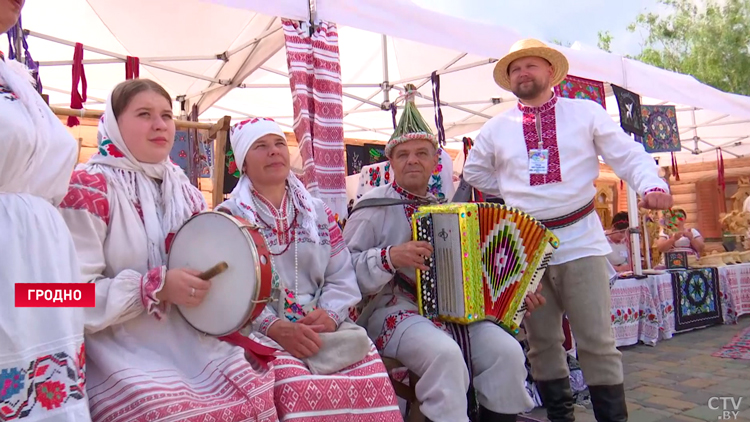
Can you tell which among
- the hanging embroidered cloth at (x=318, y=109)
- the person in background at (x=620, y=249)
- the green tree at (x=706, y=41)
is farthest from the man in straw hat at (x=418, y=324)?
the green tree at (x=706, y=41)

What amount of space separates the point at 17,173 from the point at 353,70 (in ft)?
20.2

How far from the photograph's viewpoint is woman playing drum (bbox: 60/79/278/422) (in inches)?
64.0

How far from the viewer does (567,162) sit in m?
2.78

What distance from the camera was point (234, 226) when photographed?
1.73 metres

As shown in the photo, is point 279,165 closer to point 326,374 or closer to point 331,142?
point 326,374

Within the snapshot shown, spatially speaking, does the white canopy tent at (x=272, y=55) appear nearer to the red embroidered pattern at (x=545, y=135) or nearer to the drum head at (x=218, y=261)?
the red embroidered pattern at (x=545, y=135)

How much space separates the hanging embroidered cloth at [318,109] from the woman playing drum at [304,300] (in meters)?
1.05

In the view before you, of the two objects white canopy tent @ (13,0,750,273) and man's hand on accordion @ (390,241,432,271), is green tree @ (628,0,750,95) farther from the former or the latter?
man's hand on accordion @ (390,241,432,271)

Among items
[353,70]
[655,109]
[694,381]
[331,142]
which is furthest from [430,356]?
[655,109]

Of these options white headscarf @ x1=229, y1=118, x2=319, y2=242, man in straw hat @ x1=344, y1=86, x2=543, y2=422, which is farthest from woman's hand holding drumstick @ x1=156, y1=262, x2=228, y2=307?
man in straw hat @ x1=344, y1=86, x2=543, y2=422

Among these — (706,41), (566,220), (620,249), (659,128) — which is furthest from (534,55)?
(706,41)

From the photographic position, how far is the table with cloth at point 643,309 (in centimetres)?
536

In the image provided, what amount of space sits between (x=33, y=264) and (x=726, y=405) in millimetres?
3730

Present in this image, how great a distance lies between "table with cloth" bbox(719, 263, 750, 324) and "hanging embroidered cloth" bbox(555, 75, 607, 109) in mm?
2781
